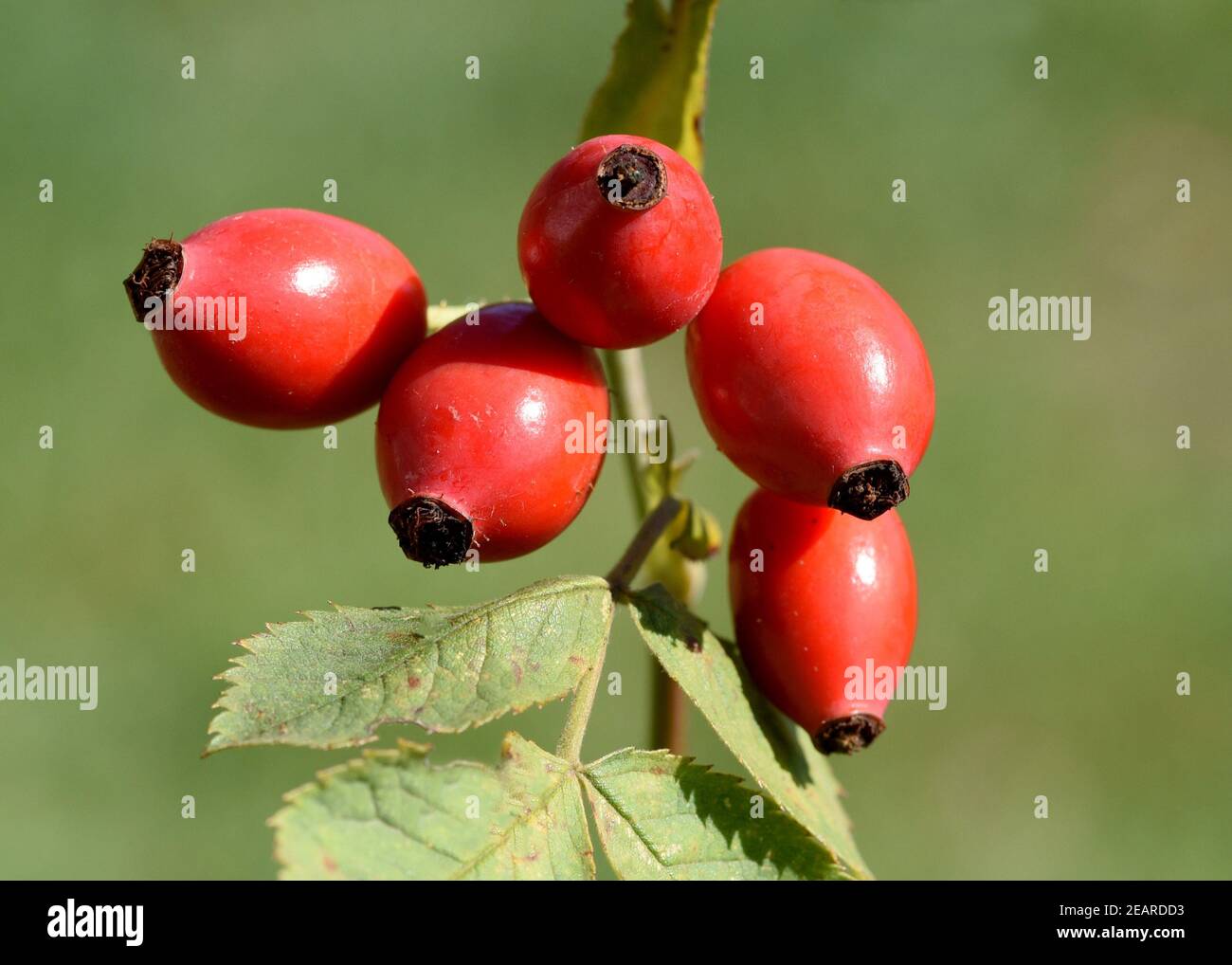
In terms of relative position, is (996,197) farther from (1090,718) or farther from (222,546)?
(222,546)

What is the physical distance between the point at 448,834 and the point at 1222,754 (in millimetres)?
5718

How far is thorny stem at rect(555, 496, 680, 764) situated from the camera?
2.19 metres

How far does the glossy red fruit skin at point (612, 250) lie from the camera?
2.16m

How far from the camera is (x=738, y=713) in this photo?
239 centimetres

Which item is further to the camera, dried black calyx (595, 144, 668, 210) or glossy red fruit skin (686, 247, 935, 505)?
glossy red fruit skin (686, 247, 935, 505)

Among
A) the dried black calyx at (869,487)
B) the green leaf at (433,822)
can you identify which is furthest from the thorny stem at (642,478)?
the green leaf at (433,822)

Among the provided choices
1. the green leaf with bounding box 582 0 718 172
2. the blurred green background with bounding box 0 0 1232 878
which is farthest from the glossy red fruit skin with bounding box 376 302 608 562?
the blurred green background with bounding box 0 0 1232 878

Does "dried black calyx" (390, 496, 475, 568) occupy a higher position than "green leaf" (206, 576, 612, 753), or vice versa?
"dried black calyx" (390, 496, 475, 568)

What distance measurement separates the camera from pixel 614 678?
120 inches

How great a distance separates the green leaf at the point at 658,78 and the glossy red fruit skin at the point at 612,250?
50cm

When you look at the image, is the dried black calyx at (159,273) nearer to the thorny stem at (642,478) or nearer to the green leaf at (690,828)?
the thorny stem at (642,478)

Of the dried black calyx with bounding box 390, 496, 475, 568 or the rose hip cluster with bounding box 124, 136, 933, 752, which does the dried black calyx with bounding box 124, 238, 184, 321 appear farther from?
the dried black calyx with bounding box 390, 496, 475, 568

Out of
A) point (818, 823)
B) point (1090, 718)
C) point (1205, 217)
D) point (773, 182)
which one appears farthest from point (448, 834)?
Answer: point (1205, 217)

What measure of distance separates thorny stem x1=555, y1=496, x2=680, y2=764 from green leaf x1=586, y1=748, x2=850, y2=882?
2.4 inches
